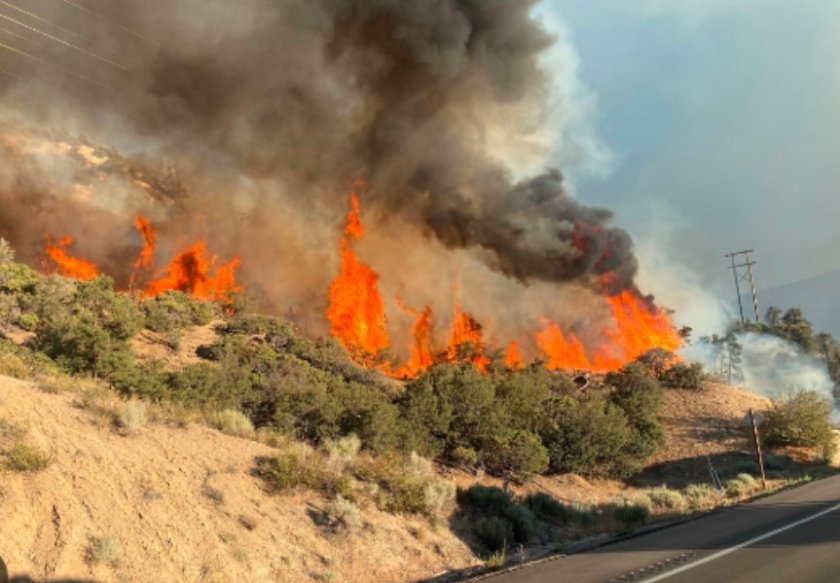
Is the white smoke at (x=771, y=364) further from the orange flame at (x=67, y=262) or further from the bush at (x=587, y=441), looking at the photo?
the orange flame at (x=67, y=262)

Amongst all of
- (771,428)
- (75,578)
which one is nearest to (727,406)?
(771,428)

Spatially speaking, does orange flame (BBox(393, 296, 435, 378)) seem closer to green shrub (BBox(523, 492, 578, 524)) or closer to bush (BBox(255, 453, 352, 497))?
green shrub (BBox(523, 492, 578, 524))

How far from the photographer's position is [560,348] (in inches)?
1847

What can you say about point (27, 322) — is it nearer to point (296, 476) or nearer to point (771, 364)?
point (296, 476)

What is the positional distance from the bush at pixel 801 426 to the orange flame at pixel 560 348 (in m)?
14.4

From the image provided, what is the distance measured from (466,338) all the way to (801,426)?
21694 millimetres

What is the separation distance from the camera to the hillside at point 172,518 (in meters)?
7.21

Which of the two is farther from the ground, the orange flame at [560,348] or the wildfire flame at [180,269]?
the wildfire flame at [180,269]

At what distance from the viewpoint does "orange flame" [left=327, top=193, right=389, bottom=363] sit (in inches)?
1563

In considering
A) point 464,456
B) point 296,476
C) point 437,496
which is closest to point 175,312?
point 464,456

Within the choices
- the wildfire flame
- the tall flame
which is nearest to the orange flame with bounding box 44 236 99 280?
the wildfire flame

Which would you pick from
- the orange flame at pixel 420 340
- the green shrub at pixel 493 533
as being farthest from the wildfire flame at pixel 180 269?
the green shrub at pixel 493 533

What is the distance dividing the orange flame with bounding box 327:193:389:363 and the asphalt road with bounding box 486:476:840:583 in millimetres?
28088

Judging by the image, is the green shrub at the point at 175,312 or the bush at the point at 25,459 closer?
the bush at the point at 25,459
